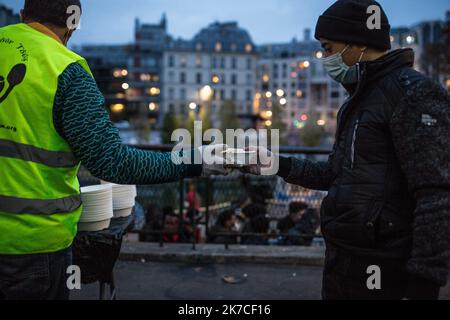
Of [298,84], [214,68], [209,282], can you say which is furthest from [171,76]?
[209,282]

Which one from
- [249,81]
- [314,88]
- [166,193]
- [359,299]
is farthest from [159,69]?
[359,299]

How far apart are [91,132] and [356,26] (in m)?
1.36

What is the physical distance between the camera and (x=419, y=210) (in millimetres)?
2109

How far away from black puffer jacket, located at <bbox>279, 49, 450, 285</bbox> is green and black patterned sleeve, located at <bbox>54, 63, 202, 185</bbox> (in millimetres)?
965

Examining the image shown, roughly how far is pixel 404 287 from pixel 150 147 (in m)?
5.61

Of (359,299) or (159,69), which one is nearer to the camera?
(359,299)

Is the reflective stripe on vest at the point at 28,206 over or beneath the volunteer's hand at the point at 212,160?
beneath

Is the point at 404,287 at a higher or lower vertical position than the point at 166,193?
higher

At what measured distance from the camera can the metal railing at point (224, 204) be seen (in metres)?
7.59

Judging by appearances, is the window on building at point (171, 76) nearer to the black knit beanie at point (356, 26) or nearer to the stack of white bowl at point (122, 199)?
the stack of white bowl at point (122, 199)

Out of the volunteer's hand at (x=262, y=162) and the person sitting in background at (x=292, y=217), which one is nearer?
the volunteer's hand at (x=262, y=162)

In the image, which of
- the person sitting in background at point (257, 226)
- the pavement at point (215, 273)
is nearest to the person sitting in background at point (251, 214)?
the person sitting in background at point (257, 226)

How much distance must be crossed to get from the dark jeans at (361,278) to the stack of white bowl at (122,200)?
1920 millimetres

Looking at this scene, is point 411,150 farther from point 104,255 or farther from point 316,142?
point 316,142
